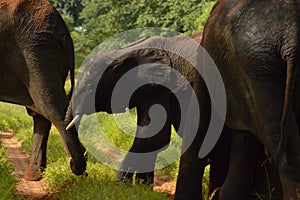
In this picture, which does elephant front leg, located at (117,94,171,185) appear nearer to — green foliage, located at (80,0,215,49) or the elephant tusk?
the elephant tusk

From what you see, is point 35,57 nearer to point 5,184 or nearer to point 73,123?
point 73,123

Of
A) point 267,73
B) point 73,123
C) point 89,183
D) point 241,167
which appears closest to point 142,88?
point 73,123

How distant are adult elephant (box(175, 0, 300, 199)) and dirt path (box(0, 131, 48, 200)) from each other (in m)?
2.96

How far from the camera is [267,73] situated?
332cm

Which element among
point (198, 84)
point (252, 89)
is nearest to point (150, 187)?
point (198, 84)

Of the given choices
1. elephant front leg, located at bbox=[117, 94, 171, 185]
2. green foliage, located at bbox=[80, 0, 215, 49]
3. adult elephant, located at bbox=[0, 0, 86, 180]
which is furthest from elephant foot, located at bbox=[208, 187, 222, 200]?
green foliage, located at bbox=[80, 0, 215, 49]

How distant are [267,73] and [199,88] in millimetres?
896

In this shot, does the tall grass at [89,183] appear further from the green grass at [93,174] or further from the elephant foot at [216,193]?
the elephant foot at [216,193]

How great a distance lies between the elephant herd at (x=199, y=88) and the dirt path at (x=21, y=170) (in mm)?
224

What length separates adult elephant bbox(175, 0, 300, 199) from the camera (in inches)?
127

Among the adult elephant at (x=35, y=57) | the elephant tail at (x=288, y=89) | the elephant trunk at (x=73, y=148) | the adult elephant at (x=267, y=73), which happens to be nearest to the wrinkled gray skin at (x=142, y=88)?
the elephant trunk at (x=73, y=148)

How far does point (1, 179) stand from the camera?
16.3ft

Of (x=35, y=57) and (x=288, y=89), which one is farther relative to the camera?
(x=35, y=57)

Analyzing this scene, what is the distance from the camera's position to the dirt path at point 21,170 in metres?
5.95
